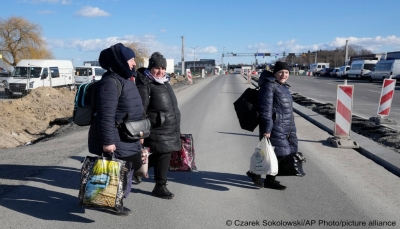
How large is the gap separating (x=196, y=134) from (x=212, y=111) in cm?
523

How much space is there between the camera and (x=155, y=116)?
446cm

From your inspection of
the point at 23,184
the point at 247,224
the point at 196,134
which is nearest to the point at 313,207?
the point at 247,224

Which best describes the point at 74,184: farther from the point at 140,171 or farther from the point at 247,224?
the point at 247,224

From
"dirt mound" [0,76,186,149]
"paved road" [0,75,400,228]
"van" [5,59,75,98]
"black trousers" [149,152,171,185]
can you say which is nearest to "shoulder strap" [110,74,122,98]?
"black trousers" [149,152,171,185]

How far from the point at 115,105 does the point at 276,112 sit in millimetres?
2135

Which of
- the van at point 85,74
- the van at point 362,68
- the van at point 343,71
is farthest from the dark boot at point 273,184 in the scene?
the van at point 343,71

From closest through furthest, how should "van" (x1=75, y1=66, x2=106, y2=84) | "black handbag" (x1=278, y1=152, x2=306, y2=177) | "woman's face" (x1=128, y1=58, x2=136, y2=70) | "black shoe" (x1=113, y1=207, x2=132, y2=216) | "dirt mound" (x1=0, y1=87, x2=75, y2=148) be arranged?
"black shoe" (x1=113, y1=207, x2=132, y2=216) < "woman's face" (x1=128, y1=58, x2=136, y2=70) < "black handbag" (x1=278, y1=152, x2=306, y2=177) < "dirt mound" (x1=0, y1=87, x2=75, y2=148) < "van" (x1=75, y1=66, x2=106, y2=84)

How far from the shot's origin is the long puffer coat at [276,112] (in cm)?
485

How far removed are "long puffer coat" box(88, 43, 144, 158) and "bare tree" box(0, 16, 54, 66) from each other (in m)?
45.7

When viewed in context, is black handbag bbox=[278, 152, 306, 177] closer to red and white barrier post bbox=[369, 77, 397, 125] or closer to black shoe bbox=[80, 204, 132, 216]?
black shoe bbox=[80, 204, 132, 216]

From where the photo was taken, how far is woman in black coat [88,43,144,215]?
3.82 meters

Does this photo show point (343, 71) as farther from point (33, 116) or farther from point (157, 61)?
point (157, 61)

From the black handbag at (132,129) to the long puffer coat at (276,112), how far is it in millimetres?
1586

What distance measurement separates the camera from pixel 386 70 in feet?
121
